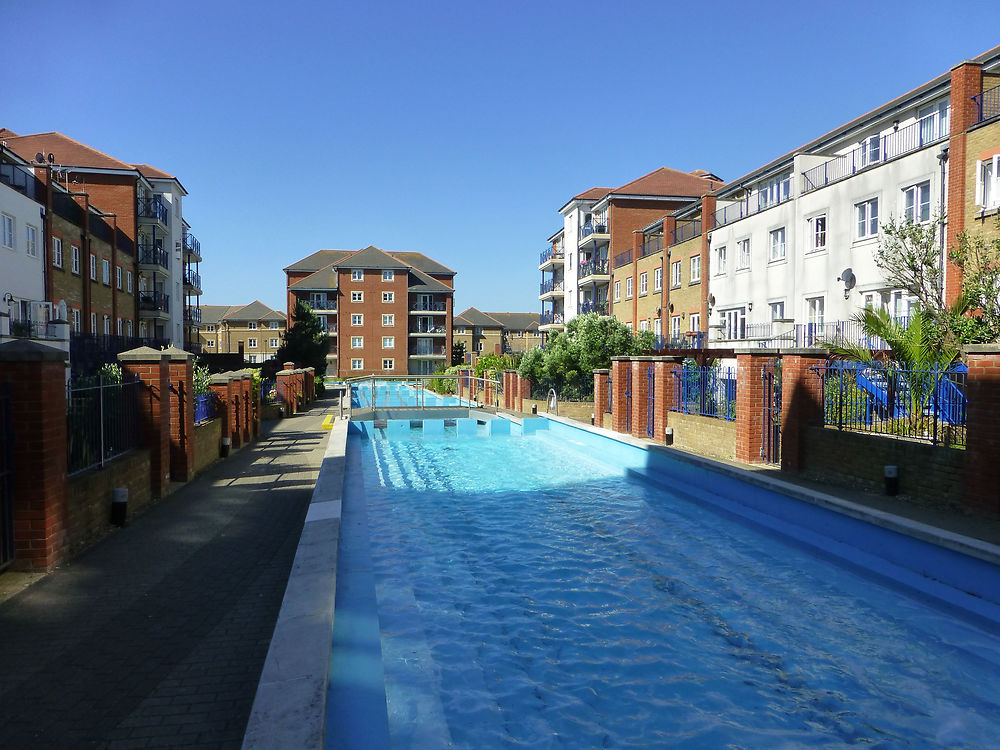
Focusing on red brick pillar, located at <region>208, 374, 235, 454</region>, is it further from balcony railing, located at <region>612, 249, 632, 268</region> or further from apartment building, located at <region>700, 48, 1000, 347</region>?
balcony railing, located at <region>612, 249, 632, 268</region>

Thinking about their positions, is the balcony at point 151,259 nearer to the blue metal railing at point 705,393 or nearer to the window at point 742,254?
the window at point 742,254

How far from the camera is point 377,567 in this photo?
304 inches

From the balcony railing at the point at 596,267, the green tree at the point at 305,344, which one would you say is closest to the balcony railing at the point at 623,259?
the balcony railing at the point at 596,267

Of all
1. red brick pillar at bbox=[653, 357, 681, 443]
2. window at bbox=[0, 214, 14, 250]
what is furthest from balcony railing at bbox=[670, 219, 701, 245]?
window at bbox=[0, 214, 14, 250]

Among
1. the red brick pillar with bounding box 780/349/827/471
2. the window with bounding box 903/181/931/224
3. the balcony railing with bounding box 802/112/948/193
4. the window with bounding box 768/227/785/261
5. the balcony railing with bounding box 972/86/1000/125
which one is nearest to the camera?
the red brick pillar with bounding box 780/349/827/471

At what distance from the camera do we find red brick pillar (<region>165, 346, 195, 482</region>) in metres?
10.4

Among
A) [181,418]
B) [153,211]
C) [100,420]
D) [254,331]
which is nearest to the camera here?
[100,420]

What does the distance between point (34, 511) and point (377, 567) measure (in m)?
3.32

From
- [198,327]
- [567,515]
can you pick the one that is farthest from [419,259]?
[567,515]

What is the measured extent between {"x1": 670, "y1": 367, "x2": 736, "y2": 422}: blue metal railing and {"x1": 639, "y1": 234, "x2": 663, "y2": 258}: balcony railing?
2690cm

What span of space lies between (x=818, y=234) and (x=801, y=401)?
17.4 meters

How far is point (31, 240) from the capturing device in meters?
25.8

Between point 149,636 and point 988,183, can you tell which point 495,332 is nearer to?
point 988,183

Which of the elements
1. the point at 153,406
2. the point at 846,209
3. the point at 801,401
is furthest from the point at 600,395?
the point at 153,406
